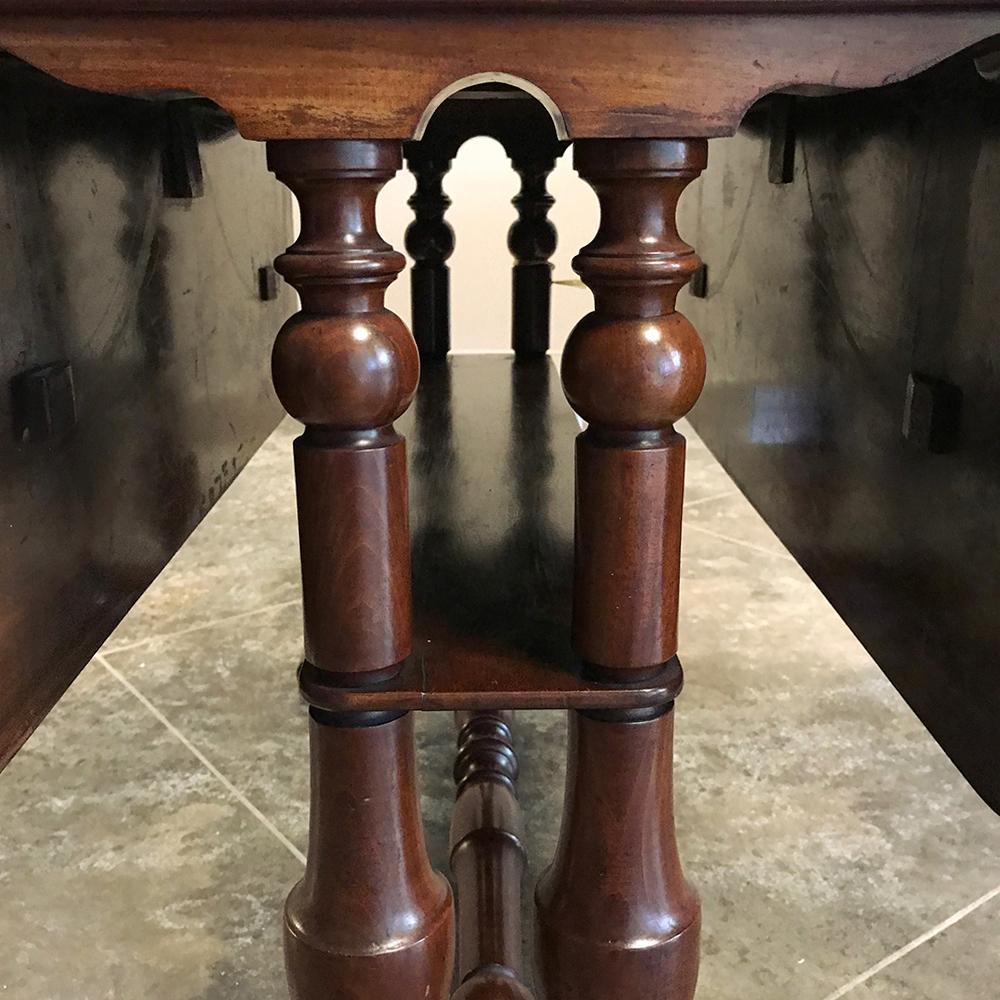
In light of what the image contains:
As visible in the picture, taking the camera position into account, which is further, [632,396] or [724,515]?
[724,515]

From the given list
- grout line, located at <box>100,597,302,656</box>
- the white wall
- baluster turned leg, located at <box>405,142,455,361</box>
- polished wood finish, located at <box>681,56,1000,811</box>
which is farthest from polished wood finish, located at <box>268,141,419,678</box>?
the white wall

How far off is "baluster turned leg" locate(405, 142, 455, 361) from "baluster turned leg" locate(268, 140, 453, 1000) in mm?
1039

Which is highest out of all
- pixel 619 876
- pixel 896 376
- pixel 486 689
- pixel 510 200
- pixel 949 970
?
pixel 510 200

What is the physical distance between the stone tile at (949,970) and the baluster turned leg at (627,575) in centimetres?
27

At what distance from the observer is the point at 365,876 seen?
0.58 meters

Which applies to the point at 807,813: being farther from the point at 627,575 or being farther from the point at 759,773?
the point at 627,575

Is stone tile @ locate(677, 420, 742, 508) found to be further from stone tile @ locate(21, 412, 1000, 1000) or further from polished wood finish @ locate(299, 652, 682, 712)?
polished wood finish @ locate(299, 652, 682, 712)

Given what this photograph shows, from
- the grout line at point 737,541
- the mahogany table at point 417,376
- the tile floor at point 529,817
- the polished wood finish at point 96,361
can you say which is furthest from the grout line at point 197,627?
the mahogany table at point 417,376

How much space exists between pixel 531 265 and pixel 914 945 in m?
1.04

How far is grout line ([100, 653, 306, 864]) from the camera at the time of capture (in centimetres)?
98

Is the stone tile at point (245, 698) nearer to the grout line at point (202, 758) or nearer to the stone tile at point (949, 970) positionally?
the grout line at point (202, 758)

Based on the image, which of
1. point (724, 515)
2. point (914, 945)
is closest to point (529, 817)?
point (914, 945)

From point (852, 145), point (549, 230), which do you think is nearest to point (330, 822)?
point (852, 145)

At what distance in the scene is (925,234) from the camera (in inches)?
29.3
